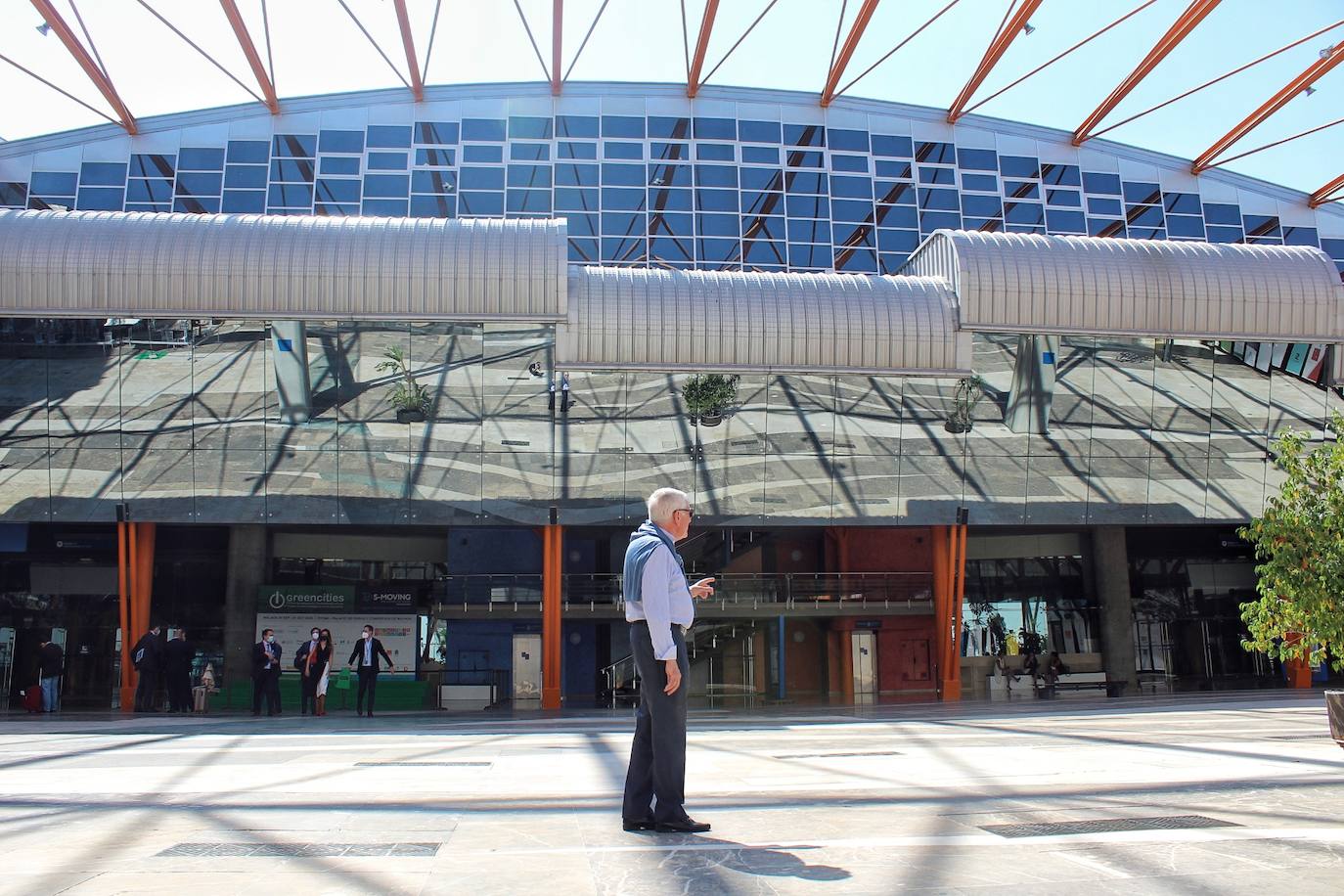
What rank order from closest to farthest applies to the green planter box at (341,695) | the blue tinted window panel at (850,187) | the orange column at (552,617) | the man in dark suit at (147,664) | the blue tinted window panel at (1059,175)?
1. the man in dark suit at (147,664)
2. the orange column at (552,617)
3. the green planter box at (341,695)
4. the blue tinted window panel at (850,187)
5. the blue tinted window panel at (1059,175)

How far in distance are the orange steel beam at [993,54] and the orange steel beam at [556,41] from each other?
1240cm

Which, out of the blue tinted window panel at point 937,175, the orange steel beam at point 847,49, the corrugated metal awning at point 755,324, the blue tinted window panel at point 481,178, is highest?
the orange steel beam at point 847,49

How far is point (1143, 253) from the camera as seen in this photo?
27812 mm

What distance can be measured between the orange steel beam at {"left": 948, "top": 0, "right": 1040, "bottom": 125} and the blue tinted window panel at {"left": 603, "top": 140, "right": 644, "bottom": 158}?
1021cm

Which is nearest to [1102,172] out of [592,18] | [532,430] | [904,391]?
[904,391]

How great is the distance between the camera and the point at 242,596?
1272 inches

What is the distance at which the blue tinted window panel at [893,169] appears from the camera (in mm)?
35125

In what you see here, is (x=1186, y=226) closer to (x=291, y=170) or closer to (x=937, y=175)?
(x=937, y=175)

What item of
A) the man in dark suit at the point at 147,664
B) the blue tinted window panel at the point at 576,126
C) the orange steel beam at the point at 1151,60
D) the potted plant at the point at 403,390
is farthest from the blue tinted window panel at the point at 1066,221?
the man in dark suit at the point at 147,664

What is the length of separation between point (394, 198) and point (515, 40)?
6148 mm

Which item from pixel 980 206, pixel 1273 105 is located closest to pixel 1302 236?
pixel 1273 105

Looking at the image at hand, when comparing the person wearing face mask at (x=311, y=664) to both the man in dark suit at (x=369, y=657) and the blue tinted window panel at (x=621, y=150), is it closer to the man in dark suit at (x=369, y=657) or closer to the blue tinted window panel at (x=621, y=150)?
the man in dark suit at (x=369, y=657)

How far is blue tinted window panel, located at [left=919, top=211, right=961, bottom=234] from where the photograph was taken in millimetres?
34312

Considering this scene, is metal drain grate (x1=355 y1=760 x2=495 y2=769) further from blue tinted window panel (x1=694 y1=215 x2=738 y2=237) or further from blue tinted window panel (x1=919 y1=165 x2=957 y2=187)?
blue tinted window panel (x1=919 y1=165 x2=957 y2=187)
